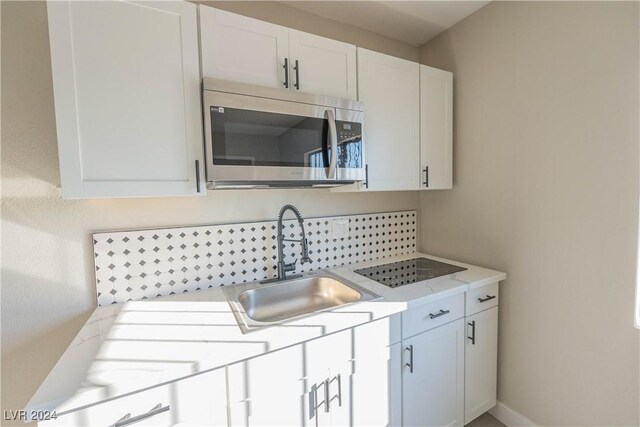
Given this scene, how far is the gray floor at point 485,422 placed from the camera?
1.71 m

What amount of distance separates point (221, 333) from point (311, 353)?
1.14ft

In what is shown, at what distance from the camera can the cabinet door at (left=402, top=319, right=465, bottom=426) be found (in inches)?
54.0

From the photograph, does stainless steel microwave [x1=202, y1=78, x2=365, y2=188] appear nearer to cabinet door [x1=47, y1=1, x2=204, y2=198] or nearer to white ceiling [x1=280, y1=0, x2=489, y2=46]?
cabinet door [x1=47, y1=1, x2=204, y2=198]

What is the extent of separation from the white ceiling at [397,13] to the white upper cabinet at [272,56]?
44 centimetres

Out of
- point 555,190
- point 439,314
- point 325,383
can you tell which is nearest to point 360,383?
point 325,383

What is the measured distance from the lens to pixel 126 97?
3.51 ft

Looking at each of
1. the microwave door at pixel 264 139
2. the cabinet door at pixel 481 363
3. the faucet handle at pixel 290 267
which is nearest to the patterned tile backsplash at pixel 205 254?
the faucet handle at pixel 290 267

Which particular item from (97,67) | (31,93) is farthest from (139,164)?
(31,93)

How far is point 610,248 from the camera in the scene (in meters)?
1.27

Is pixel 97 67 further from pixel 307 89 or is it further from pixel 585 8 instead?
pixel 585 8

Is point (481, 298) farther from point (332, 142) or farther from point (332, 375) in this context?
point (332, 142)

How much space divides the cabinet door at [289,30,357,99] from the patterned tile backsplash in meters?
0.76

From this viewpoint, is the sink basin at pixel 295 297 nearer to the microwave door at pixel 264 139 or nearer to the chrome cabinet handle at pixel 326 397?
the chrome cabinet handle at pixel 326 397

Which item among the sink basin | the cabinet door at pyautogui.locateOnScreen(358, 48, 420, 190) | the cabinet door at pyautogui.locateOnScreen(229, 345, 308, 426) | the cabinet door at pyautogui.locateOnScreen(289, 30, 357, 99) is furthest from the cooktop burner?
the cabinet door at pyautogui.locateOnScreen(289, 30, 357, 99)
